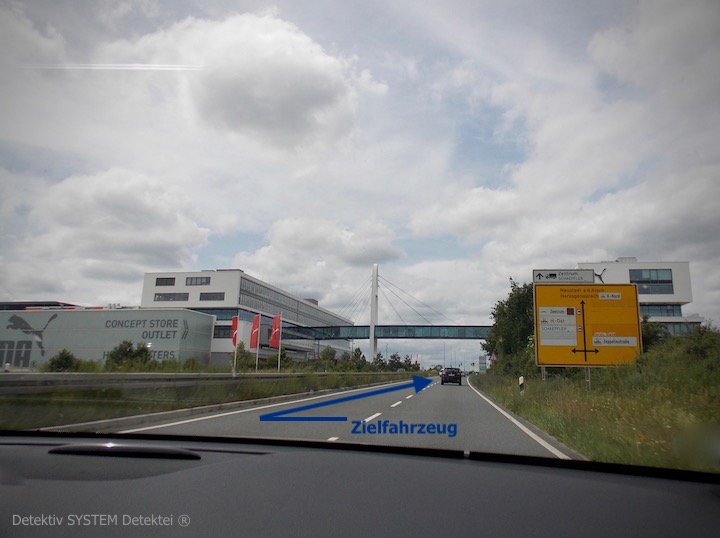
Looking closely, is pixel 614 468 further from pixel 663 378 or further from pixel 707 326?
pixel 707 326

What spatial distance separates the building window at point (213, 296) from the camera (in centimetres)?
8800

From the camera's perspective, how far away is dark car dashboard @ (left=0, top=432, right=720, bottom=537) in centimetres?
250

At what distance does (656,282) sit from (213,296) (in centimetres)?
7899

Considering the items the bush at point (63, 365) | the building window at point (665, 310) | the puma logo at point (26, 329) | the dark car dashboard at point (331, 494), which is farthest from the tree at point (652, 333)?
the building window at point (665, 310)

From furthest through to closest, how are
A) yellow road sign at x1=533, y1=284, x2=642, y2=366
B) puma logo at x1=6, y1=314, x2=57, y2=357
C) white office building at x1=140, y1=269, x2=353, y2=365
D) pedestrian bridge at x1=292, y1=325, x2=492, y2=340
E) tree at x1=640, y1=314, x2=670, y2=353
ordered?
1. pedestrian bridge at x1=292, y1=325, x2=492, y2=340
2. white office building at x1=140, y1=269, x2=353, y2=365
3. puma logo at x1=6, y1=314, x2=57, y2=357
4. tree at x1=640, y1=314, x2=670, y2=353
5. yellow road sign at x1=533, y1=284, x2=642, y2=366

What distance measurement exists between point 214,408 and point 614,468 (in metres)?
12.6

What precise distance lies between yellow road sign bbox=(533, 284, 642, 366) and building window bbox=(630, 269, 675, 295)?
8140cm

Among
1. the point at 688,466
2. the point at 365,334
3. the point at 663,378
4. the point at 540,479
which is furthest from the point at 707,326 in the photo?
the point at 365,334

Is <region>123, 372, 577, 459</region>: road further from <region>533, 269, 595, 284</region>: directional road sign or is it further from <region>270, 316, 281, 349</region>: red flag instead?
<region>270, 316, 281, 349</region>: red flag

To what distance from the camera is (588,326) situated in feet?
64.9

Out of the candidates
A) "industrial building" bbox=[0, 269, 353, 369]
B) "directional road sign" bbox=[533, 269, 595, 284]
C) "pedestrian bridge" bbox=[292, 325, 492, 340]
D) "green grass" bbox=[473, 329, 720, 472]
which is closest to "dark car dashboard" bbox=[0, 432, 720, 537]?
"green grass" bbox=[473, 329, 720, 472]

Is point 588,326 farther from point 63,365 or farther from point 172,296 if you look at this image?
point 172,296

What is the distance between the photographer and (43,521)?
98.7 inches

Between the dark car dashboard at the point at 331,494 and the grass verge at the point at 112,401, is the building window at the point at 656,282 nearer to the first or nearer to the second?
the grass verge at the point at 112,401
